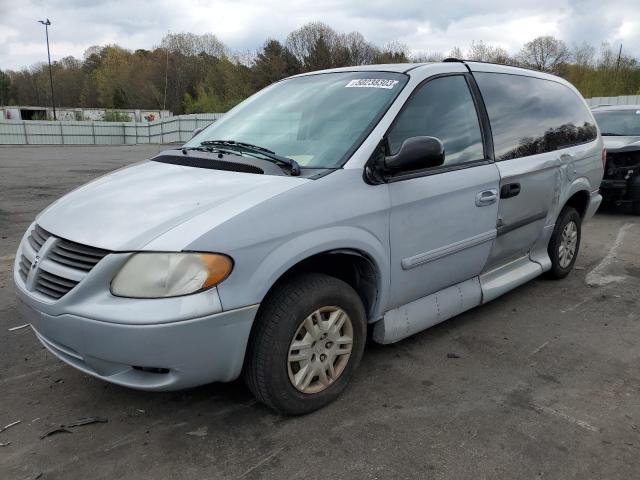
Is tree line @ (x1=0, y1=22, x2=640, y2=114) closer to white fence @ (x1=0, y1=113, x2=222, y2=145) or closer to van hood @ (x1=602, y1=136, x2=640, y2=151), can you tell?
white fence @ (x1=0, y1=113, x2=222, y2=145)

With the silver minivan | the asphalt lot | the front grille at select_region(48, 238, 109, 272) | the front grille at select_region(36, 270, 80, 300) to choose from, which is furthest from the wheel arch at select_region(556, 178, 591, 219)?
the front grille at select_region(36, 270, 80, 300)

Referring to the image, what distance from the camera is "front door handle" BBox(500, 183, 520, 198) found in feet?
11.7

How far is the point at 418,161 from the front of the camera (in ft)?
9.12

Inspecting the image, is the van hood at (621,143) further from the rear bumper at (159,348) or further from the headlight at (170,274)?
the headlight at (170,274)

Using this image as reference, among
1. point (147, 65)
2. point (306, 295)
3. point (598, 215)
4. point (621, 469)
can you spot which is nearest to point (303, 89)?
point (306, 295)

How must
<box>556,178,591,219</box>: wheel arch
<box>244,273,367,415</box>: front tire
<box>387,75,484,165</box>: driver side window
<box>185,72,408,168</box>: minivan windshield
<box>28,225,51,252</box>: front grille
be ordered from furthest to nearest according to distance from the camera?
<box>556,178,591,219</box>: wheel arch < <box>387,75,484,165</box>: driver side window < <box>185,72,408,168</box>: minivan windshield < <box>28,225,51,252</box>: front grille < <box>244,273,367,415</box>: front tire

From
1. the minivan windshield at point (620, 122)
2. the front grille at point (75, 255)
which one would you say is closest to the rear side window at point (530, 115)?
the front grille at point (75, 255)

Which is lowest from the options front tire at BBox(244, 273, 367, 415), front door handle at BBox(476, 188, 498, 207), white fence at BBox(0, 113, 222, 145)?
front tire at BBox(244, 273, 367, 415)

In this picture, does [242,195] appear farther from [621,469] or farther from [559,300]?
[559,300]

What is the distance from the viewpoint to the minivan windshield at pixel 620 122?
8.73 metres

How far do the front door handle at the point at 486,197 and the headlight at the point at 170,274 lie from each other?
187 cm

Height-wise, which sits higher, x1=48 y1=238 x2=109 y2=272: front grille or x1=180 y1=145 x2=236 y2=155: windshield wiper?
x1=180 y1=145 x2=236 y2=155: windshield wiper

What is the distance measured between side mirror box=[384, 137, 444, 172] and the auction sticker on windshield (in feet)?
1.82

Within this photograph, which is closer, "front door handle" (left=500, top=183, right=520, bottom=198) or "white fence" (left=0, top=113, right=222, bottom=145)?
"front door handle" (left=500, top=183, right=520, bottom=198)
